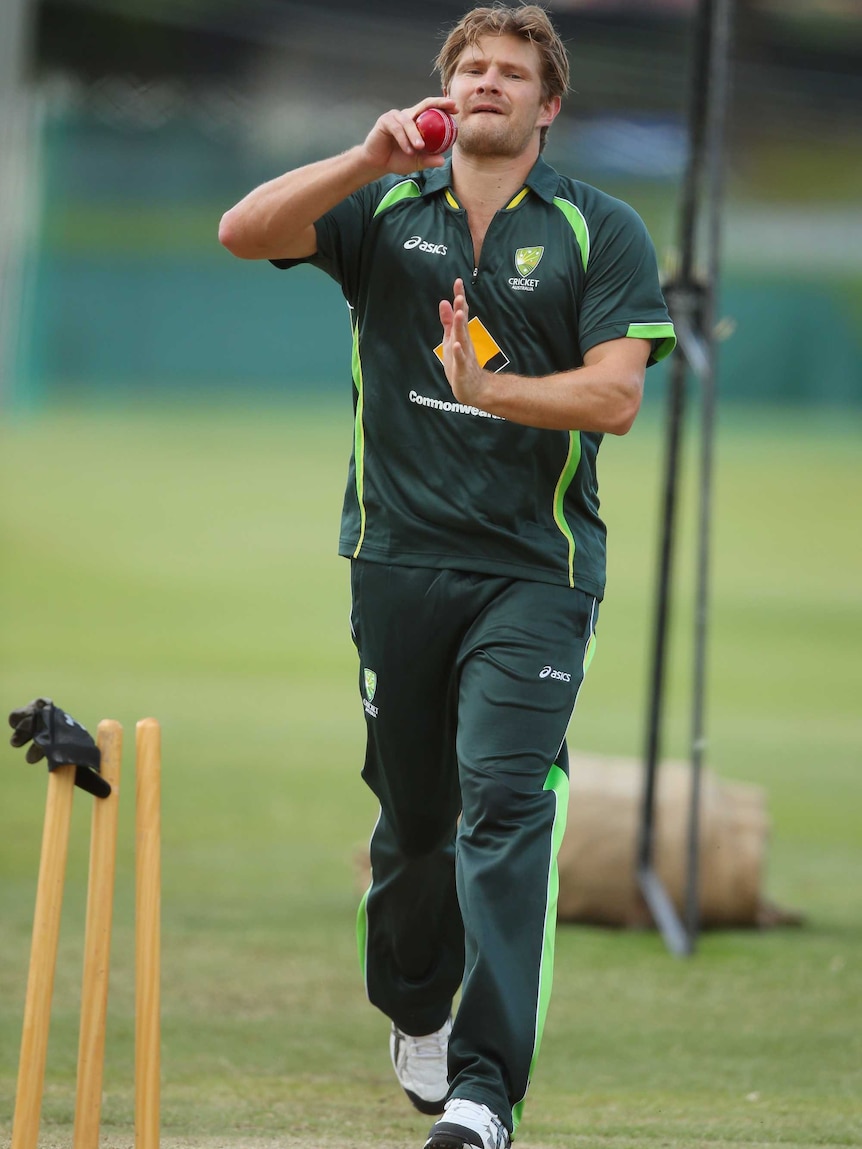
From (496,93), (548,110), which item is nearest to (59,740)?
(496,93)

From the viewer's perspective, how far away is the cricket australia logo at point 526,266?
126 inches

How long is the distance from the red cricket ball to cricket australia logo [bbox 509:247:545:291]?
282 mm

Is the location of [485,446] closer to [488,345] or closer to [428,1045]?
[488,345]

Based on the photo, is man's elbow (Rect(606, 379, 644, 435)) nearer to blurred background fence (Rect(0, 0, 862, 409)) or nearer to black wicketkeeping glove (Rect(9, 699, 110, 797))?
black wicketkeeping glove (Rect(9, 699, 110, 797))

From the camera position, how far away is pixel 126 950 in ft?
16.6

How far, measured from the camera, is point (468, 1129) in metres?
2.83

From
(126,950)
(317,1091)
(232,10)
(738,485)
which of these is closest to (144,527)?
(738,485)

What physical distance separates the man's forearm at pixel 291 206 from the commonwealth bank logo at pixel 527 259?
0.35 meters

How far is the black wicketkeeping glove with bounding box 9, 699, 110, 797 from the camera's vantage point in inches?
108

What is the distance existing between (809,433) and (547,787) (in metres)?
19.6

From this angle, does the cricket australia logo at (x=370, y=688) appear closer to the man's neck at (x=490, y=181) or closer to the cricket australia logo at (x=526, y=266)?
the cricket australia logo at (x=526, y=266)

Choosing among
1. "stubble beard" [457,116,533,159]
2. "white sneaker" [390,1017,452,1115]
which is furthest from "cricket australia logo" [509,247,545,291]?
"white sneaker" [390,1017,452,1115]

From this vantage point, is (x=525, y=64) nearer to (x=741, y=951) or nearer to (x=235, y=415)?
(x=741, y=951)

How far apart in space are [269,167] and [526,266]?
69.3ft
